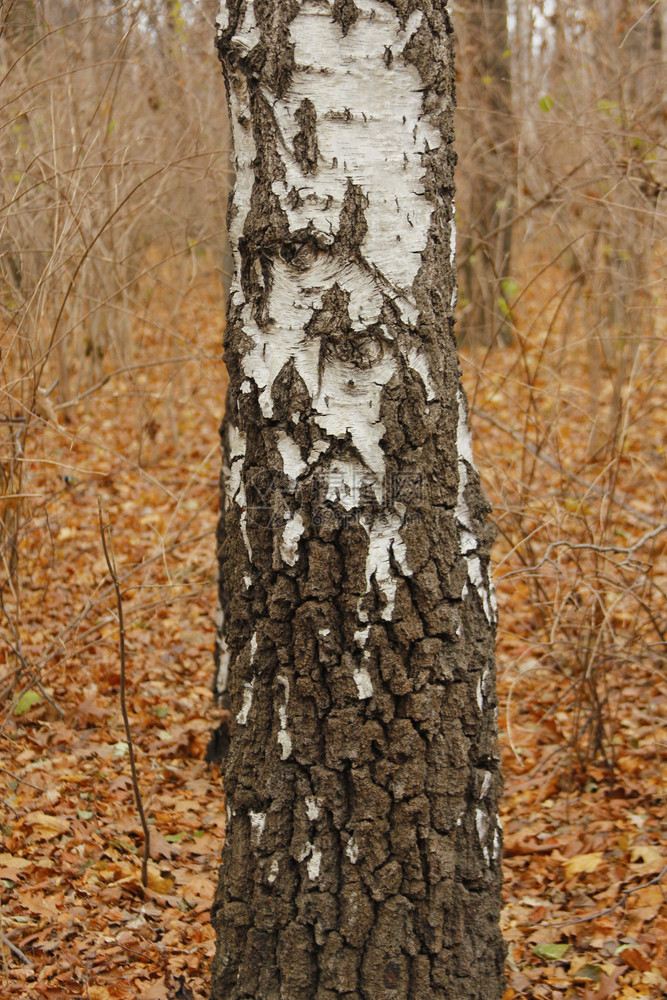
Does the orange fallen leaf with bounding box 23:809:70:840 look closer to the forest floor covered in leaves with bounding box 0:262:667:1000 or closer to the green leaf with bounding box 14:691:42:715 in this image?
the forest floor covered in leaves with bounding box 0:262:667:1000

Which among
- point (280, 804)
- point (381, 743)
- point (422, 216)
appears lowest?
point (280, 804)

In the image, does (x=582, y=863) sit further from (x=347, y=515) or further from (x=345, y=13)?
(x=345, y=13)

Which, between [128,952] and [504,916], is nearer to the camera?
[128,952]

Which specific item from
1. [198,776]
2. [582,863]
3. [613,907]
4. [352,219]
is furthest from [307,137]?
[198,776]

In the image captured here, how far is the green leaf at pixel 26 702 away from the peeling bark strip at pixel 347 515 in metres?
1.90

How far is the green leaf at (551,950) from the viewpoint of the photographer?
7.66 ft

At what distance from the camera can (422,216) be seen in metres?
1.70

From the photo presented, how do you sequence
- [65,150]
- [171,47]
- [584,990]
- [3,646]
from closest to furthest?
1. [584,990]
2. [3,646]
3. [65,150]
4. [171,47]

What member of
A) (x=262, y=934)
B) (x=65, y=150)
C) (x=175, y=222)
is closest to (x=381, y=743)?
(x=262, y=934)

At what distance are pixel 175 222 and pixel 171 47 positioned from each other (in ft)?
3.51

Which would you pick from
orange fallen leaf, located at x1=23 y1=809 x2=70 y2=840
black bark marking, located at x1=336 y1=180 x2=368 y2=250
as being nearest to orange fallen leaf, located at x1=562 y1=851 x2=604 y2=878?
orange fallen leaf, located at x1=23 y1=809 x2=70 y2=840

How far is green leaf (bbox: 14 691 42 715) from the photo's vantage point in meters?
3.39

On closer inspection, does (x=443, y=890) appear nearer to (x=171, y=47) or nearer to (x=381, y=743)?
(x=381, y=743)

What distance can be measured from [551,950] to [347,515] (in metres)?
1.54
